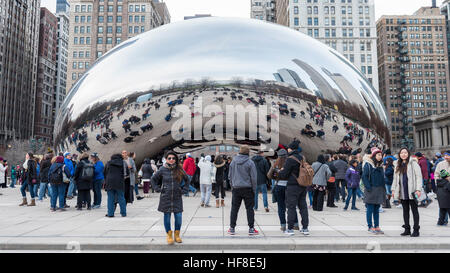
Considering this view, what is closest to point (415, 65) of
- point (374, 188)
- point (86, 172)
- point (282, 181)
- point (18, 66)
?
point (18, 66)

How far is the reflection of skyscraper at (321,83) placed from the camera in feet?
31.1

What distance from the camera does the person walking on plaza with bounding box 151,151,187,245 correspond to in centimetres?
494

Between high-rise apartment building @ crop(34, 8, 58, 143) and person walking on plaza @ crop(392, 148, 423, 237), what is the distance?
112 m

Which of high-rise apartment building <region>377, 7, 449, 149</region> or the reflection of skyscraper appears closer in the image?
the reflection of skyscraper

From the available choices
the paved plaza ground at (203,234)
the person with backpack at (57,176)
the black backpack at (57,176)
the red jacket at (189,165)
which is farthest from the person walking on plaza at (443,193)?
the black backpack at (57,176)

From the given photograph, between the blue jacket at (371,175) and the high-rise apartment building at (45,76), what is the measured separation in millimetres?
111197

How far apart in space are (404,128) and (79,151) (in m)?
111

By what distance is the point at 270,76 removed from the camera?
9.23 m

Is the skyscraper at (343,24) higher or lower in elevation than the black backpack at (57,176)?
higher

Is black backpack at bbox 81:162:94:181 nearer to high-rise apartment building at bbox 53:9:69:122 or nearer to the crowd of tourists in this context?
the crowd of tourists

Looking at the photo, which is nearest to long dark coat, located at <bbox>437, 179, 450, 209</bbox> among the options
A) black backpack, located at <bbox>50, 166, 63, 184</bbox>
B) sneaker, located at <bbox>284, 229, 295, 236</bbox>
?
sneaker, located at <bbox>284, 229, 295, 236</bbox>

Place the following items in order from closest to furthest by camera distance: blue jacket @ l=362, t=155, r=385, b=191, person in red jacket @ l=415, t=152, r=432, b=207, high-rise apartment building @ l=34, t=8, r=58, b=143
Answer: blue jacket @ l=362, t=155, r=385, b=191, person in red jacket @ l=415, t=152, r=432, b=207, high-rise apartment building @ l=34, t=8, r=58, b=143

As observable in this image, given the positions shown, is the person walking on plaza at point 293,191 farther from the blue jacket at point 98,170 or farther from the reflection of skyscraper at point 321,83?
the blue jacket at point 98,170
